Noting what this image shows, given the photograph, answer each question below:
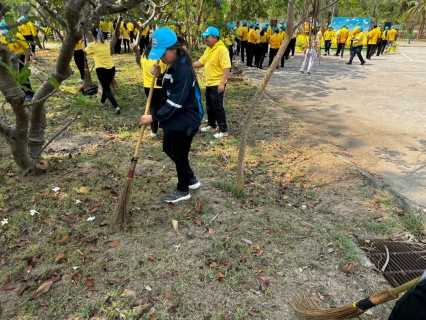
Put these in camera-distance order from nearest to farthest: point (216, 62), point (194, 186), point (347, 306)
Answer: point (347, 306) < point (194, 186) < point (216, 62)

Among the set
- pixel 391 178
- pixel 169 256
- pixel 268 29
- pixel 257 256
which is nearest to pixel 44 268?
pixel 169 256

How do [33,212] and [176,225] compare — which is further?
[33,212]

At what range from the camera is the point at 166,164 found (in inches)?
197

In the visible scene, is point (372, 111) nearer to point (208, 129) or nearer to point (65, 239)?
point (208, 129)

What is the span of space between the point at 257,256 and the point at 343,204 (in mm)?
1645

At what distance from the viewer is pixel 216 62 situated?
572cm

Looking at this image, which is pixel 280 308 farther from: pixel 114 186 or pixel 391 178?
pixel 391 178

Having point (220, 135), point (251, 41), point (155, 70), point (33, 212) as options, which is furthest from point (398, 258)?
point (251, 41)

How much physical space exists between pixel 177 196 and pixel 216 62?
2.87m

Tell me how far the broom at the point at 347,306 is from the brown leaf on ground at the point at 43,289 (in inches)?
82.7

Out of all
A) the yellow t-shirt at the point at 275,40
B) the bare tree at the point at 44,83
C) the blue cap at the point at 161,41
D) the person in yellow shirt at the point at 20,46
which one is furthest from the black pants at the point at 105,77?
the yellow t-shirt at the point at 275,40

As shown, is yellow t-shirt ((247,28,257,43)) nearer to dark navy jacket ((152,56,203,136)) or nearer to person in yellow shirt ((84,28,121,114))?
person in yellow shirt ((84,28,121,114))

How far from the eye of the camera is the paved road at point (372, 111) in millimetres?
5391

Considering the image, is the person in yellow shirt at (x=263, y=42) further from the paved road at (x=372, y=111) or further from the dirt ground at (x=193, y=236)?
the dirt ground at (x=193, y=236)
